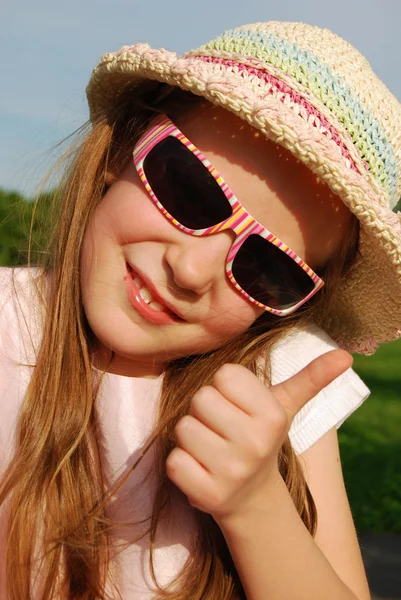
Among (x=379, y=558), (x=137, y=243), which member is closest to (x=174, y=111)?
(x=137, y=243)

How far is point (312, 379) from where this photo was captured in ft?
4.55

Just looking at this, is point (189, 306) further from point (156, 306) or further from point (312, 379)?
point (312, 379)

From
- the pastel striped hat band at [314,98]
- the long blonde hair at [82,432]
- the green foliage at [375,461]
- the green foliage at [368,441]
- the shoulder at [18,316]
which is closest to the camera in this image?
the pastel striped hat band at [314,98]

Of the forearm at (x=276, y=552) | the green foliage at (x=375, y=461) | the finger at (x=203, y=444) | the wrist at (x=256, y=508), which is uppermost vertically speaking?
the finger at (x=203, y=444)

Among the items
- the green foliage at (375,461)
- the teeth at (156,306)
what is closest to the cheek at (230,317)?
the teeth at (156,306)

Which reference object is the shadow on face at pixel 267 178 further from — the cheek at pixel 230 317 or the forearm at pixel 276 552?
the forearm at pixel 276 552

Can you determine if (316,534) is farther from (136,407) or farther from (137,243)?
(137,243)

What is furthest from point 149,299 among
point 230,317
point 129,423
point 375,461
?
point 375,461

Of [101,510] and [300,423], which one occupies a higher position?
[300,423]

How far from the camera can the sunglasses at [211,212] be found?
1.56 m

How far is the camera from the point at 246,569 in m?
1.44

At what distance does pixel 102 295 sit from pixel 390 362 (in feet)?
22.1

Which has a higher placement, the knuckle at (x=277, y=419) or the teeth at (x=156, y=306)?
the teeth at (x=156, y=306)

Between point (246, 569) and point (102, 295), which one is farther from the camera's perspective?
point (102, 295)
